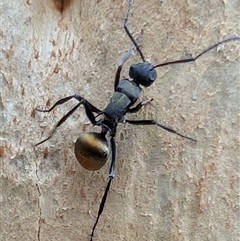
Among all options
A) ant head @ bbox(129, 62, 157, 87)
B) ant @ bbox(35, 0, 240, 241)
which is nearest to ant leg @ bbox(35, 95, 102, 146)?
ant @ bbox(35, 0, 240, 241)

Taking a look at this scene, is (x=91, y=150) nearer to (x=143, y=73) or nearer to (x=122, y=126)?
(x=122, y=126)

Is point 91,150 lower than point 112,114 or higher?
lower

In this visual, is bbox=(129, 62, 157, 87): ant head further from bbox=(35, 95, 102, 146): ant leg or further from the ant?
bbox=(35, 95, 102, 146): ant leg

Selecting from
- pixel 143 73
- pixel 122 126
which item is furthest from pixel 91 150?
pixel 143 73

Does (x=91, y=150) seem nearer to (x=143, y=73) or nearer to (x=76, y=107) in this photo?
(x=76, y=107)

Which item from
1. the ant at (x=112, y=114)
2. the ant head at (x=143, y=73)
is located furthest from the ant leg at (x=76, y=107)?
the ant head at (x=143, y=73)
